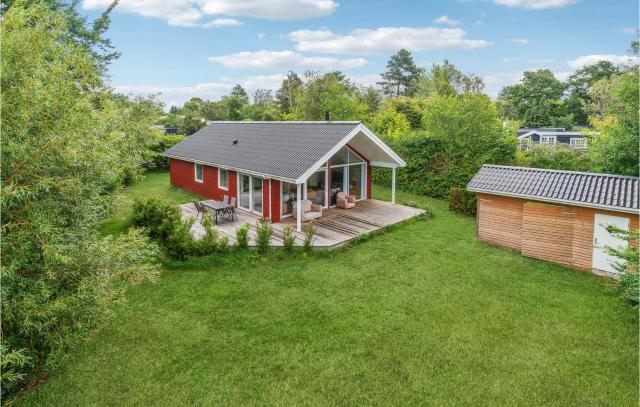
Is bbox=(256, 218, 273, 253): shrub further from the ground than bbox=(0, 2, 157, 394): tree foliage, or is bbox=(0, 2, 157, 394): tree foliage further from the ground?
bbox=(0, 2, 157, 394): tree foliage

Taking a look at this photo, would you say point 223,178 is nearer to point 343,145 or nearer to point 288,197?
point 288,197

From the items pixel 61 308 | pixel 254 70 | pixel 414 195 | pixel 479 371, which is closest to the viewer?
pixel 61 308

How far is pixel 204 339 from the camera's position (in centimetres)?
699

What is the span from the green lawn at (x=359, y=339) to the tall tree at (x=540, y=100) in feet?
167

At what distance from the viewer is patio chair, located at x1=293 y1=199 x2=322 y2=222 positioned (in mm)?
13750

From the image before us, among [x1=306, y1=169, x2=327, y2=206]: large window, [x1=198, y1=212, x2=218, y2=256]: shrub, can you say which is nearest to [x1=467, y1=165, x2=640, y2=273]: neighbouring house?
[x1=306, y1=169, x2=327, y2=206]: large window

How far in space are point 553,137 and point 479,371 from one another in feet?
125

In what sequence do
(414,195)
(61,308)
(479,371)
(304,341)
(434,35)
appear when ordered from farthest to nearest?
(434,35) < (414,195) < (304,341) < (479,371) < (61,308)

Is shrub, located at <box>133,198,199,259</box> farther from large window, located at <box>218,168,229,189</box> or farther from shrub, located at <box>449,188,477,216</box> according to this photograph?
shrub, located at <box>449,188,477,216</box>

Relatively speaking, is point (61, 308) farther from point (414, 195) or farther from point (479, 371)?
point (414, 195)

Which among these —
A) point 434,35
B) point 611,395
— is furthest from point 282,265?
point 434,35

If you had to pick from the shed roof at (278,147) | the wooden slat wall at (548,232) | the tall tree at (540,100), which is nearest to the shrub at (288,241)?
the shed roof at (278,147)

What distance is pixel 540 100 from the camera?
53.7 meters

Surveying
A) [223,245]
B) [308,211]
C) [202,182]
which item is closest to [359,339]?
[223,245]
